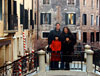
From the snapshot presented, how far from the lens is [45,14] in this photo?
3706cm

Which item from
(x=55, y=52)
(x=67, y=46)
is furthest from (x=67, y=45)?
(x=55, y=52)

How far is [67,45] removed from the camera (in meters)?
14.0

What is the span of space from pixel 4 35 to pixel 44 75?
3.44 meters

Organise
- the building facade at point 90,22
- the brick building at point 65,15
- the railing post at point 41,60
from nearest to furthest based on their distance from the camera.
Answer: the railing post at point 41,60 < the brick building at point 65,15 < the building facade at point 90,22

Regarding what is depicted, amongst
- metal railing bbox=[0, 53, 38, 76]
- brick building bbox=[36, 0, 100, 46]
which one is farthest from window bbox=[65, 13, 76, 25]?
metal railing bbox=[0, 53, 38, 76]

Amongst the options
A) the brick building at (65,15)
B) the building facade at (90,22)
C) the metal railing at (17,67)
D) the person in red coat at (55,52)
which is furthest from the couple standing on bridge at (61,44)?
the building facade at (90,22)

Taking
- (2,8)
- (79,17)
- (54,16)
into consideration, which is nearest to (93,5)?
(79,17)

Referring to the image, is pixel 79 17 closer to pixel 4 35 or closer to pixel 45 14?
pixel 45 14

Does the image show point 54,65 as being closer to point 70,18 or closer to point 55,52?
point 55,52

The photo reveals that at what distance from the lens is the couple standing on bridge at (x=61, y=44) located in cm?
1395

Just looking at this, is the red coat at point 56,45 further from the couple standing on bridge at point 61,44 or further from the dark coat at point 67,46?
the dark coat at point 67,46

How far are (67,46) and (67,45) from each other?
58 millimetres

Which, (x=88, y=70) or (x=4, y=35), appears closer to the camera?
(x=88, y=70)

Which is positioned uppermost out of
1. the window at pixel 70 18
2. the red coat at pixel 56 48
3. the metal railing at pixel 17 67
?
the window at pixel 70 18
